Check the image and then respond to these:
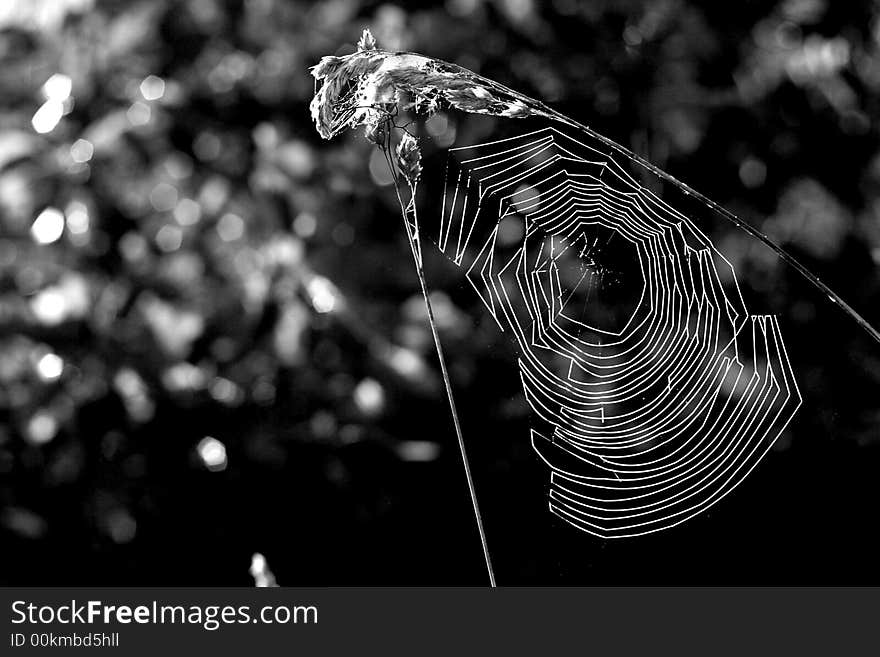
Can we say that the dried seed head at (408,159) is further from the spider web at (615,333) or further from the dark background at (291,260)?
the dark background at (291,260)

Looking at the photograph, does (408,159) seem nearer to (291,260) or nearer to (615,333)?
(615,333)

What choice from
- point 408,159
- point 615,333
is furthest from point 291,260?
point 408,159

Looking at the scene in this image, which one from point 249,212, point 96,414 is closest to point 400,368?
point 249,212

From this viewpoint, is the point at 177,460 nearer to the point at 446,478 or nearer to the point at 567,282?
the point at 446,478

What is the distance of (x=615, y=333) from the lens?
3.40ft

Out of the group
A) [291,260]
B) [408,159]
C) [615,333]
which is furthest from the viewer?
[291,260]

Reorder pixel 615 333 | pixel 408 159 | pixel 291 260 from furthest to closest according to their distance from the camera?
pixel 291 260 → pixel 615 333 → pixel 408 159

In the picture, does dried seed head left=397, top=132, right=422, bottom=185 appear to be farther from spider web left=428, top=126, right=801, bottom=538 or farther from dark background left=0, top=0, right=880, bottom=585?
dark background left=0, top=0, right=880, bottom=585

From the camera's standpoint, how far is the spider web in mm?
875

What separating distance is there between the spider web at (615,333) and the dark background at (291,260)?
Answer: 0.51ft

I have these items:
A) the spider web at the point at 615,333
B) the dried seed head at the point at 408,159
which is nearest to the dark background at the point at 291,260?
the spider web at the point at 615,333

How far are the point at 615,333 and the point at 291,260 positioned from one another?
0.53 meters

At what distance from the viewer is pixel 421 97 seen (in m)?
0.54

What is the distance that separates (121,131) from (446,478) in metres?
0.73
